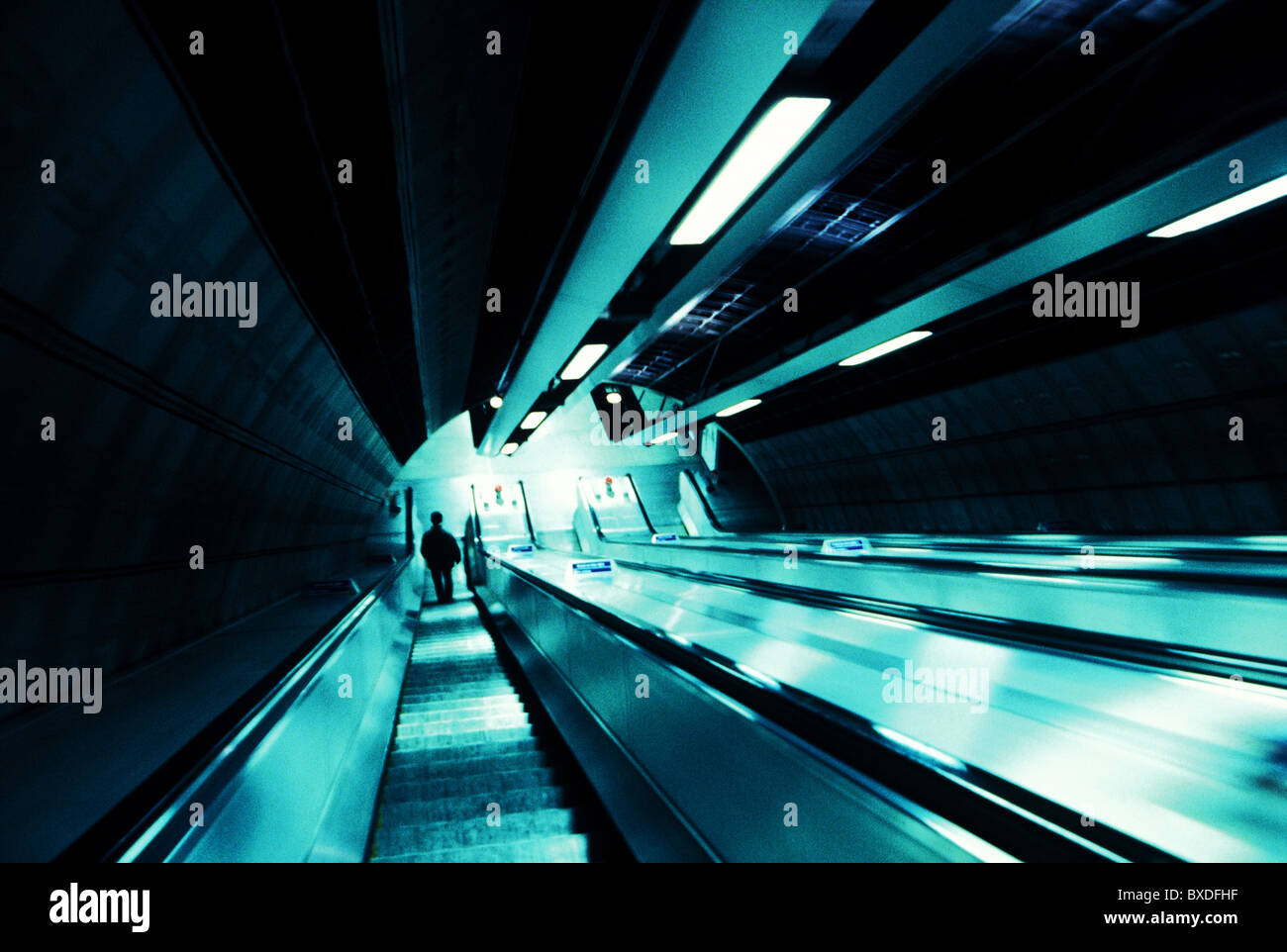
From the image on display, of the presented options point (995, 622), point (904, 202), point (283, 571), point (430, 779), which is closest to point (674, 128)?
point (995, 622)

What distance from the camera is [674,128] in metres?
3.60

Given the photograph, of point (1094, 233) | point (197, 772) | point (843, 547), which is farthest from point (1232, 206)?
point (197, 772)

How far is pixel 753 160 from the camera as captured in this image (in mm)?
3975

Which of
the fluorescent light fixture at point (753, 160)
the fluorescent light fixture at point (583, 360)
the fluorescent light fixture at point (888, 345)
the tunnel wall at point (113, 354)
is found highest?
the fluorescent light fixture at point (888, 345)

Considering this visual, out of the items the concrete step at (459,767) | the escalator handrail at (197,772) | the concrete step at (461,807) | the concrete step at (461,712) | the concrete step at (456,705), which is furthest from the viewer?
the concrete step at (456,705)

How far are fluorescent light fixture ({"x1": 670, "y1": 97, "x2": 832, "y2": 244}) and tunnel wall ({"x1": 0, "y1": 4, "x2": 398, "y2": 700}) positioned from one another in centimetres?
A: 254

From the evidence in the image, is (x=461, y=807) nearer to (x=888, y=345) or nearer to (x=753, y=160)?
(x=753, y=160)

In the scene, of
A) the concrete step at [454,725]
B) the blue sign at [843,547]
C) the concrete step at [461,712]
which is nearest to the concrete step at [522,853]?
the concrete step at [454,725]

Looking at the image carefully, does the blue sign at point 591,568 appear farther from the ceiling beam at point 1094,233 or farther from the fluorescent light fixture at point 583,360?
the ceiling beam at point 1094,233

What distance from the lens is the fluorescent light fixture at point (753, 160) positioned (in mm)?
3568

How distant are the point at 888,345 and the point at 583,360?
13.3 feet

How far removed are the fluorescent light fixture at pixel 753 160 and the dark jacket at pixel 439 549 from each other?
1135 cm

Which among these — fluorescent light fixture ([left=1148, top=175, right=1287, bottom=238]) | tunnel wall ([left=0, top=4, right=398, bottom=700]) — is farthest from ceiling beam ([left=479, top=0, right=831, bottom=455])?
fluorescent light fixture ([left=1148, top=175, right=1287, bottom=238])

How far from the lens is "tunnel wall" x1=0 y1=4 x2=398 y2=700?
2252 millimetres
